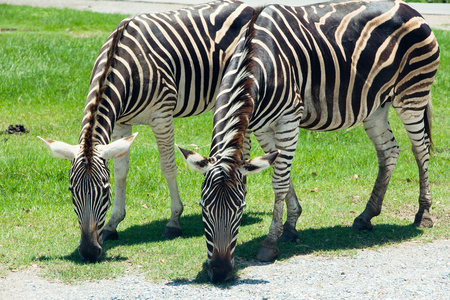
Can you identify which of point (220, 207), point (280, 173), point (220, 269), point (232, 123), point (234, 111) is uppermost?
point (234, 111)

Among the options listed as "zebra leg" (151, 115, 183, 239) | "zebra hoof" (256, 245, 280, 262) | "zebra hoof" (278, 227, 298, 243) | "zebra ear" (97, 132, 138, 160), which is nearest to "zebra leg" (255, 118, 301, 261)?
"zebra hoof" (256, 245, 280, 262)

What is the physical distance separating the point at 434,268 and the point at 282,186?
1798 millimetres

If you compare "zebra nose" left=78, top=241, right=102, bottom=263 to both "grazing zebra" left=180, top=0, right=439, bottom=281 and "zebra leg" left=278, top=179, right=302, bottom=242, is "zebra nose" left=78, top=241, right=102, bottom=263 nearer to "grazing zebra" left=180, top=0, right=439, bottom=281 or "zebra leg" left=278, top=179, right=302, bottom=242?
"grazing zebra" left=180, top=0, right=439, bottom=281

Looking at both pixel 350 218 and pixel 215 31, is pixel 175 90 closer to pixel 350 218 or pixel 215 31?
pixel 215 31

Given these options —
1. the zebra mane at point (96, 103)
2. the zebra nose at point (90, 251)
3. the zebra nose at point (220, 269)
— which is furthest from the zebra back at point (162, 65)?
the zebra nose at point (220, 269)

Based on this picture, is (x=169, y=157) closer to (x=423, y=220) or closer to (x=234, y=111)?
(x=234, y=111)

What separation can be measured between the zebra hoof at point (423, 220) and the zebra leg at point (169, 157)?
3.07 m

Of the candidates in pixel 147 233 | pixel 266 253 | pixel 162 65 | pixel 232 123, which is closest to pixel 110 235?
pixel 147 233

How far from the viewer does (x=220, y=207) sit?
5160 mm

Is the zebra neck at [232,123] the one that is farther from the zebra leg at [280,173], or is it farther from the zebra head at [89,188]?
the zebra head at [89,188]

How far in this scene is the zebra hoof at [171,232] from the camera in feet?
23.3

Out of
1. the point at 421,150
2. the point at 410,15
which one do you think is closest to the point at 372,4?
the point at 410,15

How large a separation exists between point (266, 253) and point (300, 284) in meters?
0.78

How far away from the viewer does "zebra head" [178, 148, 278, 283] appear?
516cm
